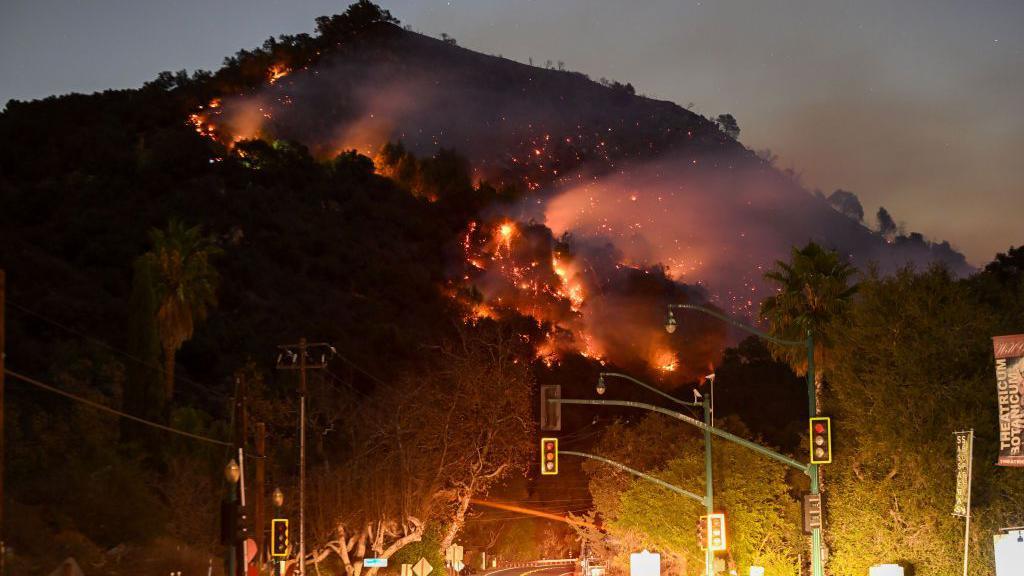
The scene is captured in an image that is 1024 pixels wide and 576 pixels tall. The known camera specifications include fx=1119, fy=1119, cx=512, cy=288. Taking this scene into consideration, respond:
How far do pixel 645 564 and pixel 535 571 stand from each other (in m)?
36.2

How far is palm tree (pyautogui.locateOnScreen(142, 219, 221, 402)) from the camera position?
6688 centimetres

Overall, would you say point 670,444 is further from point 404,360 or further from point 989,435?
point 989,435

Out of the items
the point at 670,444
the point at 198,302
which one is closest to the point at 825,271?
the point at 670,444

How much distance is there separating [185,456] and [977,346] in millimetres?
37818

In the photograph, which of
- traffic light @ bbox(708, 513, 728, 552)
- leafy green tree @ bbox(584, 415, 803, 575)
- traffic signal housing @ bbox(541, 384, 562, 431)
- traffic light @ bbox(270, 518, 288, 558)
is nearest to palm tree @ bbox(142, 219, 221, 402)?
traffic light @ bbox(270, 518, 288, 558)

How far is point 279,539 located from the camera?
40406 millimetres

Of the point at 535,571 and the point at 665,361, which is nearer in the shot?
the point at 535,571

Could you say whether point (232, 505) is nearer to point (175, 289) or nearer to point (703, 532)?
point (703, 532)

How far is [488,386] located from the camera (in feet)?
181

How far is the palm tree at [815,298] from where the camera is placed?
158 feet

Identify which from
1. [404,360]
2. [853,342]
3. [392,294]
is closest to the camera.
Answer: [853,342]

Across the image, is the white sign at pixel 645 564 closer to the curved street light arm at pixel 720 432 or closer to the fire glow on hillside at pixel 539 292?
the curved street light arm at pixel 720 432

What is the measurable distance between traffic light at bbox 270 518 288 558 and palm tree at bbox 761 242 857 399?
22829 millimetres

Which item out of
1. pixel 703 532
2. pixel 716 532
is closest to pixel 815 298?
pixel 716 532
